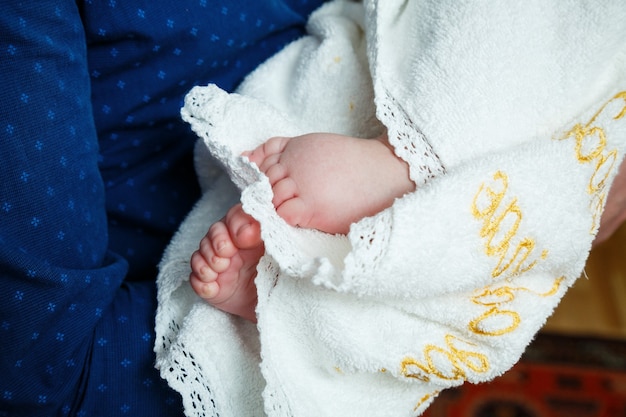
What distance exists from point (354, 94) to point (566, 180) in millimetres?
253

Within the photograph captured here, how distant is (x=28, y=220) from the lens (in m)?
0.56

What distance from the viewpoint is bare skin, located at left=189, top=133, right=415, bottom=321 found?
57 centimetres

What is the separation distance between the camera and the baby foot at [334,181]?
1.88 ft

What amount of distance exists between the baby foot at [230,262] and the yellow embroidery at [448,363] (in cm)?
17

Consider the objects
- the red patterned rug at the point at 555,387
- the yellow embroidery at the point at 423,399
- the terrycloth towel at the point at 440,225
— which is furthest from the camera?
the red patterned rug at the point at 555,387

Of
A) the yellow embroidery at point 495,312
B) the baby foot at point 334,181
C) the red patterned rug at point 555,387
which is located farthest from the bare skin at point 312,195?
the red patterned rug at point 555,387

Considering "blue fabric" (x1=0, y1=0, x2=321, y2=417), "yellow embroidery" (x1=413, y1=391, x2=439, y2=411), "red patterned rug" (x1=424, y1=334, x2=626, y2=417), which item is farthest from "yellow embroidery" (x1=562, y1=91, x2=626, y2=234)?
"red patterned rug" (x1=424, y1=334, x2=626, y2=417)

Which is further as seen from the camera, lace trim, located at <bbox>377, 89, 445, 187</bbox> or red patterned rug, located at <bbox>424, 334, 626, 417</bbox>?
red patterned rug, located at <bbox>424, 334, 626, 417</bbox>

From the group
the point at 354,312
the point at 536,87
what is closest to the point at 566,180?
the point at 536,87

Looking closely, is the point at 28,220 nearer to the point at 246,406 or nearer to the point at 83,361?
the point at 83,361

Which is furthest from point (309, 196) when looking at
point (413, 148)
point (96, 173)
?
point (96, 173)

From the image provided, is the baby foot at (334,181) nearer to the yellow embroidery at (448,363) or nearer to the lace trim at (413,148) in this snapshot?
the lace trim at (413,148)

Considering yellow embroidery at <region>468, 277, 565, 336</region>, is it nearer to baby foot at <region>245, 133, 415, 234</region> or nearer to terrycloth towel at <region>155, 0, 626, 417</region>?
terrycloth towel at <region>155, 0, 626, 417</region>

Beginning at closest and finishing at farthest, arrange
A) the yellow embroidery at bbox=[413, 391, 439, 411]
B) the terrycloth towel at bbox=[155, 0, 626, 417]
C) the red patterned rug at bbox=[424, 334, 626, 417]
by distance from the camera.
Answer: the terrycloth towel at bbox=[155, 0, 626, 417] < the yellow embroidery at bbox=[413, 391, 439, 411] < the red patterned rug at bbox=[424, 334, 626, 417]
